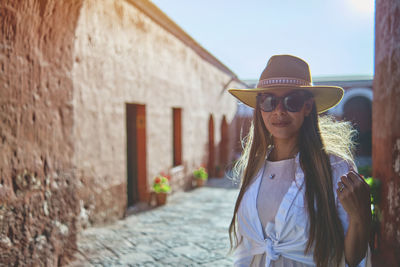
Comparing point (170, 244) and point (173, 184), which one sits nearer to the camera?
point (170, 244)

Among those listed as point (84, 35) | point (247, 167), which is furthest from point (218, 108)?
point (247, 167)

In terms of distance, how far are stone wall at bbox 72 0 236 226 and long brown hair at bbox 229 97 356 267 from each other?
2.92 m

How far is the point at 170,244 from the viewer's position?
4863 millimetres

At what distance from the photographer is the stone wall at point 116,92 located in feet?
17.5

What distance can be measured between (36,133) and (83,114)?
1797mm

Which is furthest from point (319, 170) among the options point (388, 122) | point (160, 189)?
point (160, 189)

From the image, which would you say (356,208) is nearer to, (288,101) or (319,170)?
(319,170)

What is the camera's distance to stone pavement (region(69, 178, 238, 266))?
13.9ft

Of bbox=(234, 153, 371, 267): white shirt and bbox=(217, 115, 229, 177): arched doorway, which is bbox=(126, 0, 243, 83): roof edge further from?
bbox=(234, 153, 371, 267): white shirt

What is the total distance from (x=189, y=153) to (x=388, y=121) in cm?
705

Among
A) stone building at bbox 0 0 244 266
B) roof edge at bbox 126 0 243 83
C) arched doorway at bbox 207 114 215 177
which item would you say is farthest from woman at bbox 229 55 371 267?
arched doorway at bbox 207 114 215 177

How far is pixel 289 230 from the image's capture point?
4.91 ft

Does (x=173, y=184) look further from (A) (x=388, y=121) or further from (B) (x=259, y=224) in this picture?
(B) (x=259, y=224)

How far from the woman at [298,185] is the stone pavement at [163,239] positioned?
237 centimetres
